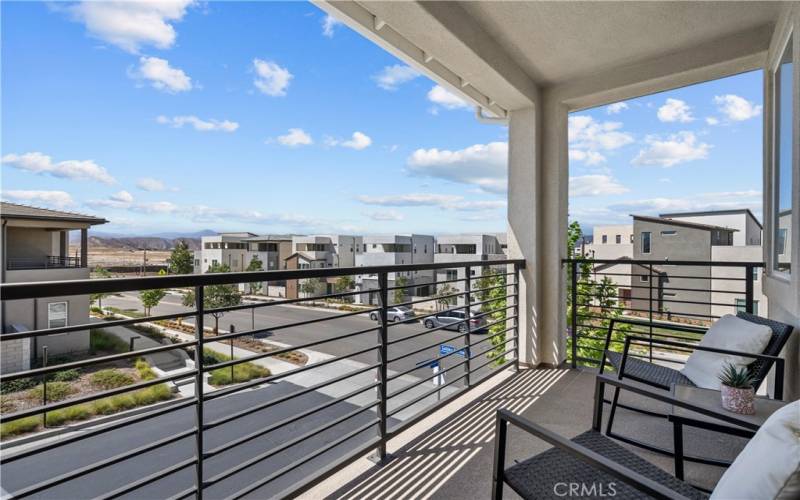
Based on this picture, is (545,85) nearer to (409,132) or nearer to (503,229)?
(503,229)

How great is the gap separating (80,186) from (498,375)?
29.1 ft

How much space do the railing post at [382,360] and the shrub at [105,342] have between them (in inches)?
43.8

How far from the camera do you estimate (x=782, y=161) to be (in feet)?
7.88

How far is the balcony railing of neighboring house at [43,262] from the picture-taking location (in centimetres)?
197

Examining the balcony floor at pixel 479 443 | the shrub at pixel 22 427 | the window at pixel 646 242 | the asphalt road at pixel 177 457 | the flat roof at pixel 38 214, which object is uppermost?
the flat roof at pixel 38 214

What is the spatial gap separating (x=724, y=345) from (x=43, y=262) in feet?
12.2

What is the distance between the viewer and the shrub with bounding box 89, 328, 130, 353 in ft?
5.23

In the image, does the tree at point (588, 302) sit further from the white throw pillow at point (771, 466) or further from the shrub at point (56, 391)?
the shrub at point (56, 391)

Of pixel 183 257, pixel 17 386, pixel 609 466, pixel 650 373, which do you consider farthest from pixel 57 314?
pixel 183 257

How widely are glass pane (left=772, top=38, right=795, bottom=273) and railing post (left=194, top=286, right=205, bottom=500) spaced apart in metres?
2.77

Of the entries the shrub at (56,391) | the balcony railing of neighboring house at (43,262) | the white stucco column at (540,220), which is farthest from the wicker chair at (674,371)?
the balcony railing of neighboring house at (43,262)

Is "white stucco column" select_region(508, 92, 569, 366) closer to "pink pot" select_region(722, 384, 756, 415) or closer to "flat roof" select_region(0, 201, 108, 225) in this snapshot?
"pink pot" select_region(722, 384, 756, 415)

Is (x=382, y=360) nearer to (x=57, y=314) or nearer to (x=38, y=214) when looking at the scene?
(x=57, y=314)

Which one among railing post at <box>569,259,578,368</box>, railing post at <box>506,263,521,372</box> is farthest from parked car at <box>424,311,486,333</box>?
railing post at <box>569,259,578,368</box>
